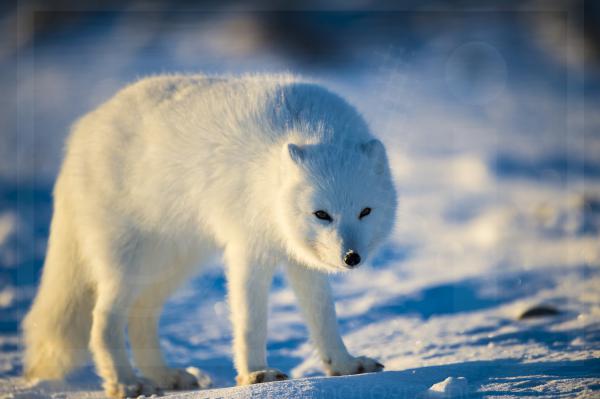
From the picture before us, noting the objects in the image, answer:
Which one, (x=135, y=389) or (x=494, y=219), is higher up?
(x=494, y=219)

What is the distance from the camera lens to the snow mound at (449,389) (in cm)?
275

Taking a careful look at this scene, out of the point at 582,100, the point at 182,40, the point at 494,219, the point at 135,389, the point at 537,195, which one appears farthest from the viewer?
the point at 182,40

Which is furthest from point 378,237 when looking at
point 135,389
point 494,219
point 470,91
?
point 470,91

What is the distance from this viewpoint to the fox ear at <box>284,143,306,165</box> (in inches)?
123

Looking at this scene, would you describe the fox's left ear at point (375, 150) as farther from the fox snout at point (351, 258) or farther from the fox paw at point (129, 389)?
the fox paw at point (129, 389)

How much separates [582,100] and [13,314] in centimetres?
940

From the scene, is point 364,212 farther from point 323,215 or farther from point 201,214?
point 201,214

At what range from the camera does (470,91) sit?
37.1ft

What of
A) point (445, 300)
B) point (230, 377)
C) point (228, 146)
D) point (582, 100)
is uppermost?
point (582, 100)

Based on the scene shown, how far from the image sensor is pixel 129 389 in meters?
3.58

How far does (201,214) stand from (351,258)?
37.9 inches

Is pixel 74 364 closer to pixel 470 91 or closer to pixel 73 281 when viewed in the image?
pixel 73 281

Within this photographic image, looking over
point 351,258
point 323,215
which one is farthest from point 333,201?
point 351,258

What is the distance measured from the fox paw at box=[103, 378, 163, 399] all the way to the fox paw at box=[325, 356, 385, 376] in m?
0.95
